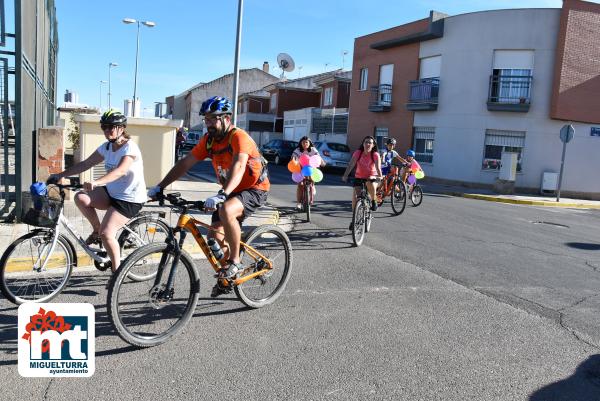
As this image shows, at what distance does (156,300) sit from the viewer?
4.14m

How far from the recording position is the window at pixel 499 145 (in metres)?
22.0

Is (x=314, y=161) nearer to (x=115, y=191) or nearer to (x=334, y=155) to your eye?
(x=115, y=191)

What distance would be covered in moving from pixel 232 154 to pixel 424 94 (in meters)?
21.9

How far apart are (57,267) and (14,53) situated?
14.9 ft

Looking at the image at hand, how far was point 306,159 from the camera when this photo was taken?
1035 centimetres

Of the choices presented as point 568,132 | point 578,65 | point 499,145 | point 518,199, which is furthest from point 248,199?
point 578,65

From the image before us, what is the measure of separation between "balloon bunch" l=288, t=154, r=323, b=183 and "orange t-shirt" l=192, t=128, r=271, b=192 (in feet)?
17.6

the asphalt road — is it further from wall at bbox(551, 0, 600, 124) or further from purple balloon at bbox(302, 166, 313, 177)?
wall at bbox(551, 0, 600, 124)

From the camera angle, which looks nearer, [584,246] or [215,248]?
[215,248]

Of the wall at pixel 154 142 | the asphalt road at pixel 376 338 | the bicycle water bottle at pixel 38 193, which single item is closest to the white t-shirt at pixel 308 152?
the asphalt road at pixel 376 338

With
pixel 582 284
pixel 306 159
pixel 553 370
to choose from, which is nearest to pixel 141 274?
pixel 553 370

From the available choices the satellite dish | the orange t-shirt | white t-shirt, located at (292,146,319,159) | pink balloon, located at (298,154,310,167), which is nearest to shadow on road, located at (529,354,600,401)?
the orange t-shirt

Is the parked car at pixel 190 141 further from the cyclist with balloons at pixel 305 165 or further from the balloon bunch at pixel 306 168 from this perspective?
the balloon bunch at pixel 306 168

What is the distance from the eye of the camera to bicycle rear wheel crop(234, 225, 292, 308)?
488 cm
